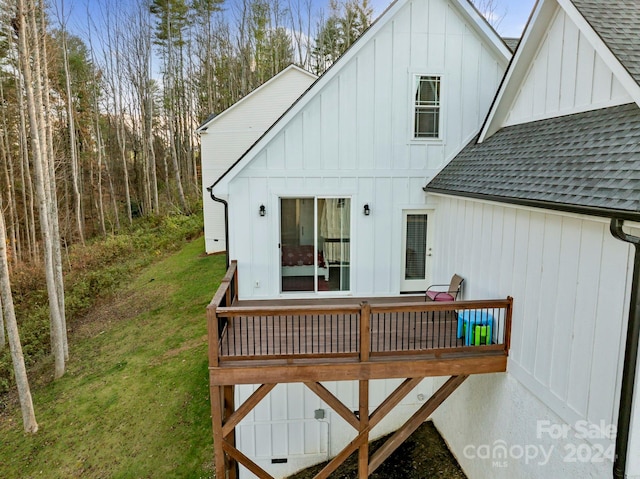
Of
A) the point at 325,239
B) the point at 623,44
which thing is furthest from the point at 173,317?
the point at 623,44

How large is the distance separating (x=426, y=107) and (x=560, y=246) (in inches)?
157

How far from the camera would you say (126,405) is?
8.58 meters

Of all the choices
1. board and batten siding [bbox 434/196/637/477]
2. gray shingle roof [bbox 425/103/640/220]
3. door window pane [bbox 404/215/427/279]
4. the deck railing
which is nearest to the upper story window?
gray shingle roof [bbox 425/103/640/220]

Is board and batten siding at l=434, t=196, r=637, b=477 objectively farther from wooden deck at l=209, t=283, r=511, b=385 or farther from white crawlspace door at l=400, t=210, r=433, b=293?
white crawlspace door at l=400, t=210, r=433, b=293

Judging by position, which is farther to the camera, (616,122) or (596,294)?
(616,122)

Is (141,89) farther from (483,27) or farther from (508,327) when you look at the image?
(508,327)

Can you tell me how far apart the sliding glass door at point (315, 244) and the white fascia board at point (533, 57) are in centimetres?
296

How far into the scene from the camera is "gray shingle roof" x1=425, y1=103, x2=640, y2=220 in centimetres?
339

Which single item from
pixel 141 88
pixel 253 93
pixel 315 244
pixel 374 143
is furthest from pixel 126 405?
pixel 141 88

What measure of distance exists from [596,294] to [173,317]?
11458 millimetres

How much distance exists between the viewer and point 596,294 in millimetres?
3611

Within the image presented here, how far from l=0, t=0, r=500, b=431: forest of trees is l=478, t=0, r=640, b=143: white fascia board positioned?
17512 millimetres

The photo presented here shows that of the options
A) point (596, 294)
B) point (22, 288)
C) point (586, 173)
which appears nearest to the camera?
point (596, 294)

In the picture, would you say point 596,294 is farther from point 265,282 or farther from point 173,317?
point 173,317
